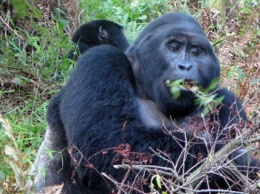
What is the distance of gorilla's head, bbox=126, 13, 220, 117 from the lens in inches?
181

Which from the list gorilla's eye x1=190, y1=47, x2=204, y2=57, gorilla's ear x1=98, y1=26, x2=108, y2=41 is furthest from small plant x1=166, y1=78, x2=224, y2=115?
gorilla's ear x1=98, y1=26, x2=108, y2=41

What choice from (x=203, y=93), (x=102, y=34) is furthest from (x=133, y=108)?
(x=102, y=34)

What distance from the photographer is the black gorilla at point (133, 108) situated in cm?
442

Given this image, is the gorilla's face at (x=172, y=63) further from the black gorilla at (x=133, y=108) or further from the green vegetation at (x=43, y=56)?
the green vegetation at (x=43, y=56)

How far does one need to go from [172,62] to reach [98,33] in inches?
128

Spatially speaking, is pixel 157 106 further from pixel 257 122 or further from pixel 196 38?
pixel 257 122

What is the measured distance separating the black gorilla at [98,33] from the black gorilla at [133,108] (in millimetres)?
2579

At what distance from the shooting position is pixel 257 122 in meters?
3.74

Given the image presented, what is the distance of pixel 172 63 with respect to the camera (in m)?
4.63

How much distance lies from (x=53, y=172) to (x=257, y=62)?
1884 millimetres

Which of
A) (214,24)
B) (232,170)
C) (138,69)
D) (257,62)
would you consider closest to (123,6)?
(214,24)

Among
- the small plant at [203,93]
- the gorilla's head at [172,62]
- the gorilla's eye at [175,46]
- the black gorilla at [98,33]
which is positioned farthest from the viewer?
the black gorilla at [98,33]

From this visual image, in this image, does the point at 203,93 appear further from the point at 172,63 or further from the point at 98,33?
the point at 98,33

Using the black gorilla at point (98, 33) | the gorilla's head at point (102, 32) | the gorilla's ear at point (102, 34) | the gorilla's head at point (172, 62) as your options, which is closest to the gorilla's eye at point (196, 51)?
the gorilla's head at point (172, 62)
